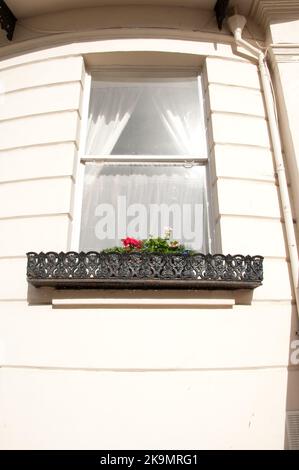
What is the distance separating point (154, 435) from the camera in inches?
83.6

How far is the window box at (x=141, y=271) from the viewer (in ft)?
7.54

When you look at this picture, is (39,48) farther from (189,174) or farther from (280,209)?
(280,209)

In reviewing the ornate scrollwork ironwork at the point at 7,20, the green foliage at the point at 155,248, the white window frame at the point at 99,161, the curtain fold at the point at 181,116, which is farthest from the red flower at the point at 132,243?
the ornate scrollwork ironwork at the point at 7,20

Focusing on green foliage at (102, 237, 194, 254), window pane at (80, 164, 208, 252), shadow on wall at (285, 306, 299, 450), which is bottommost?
shadow on wall at (285, 306, 299, 450)

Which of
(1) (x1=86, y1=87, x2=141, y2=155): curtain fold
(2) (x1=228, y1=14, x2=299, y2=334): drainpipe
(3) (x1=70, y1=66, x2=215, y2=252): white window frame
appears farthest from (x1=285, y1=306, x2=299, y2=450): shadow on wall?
(1) (x1=86, y1=87, x2=141, y2=155): curtain fold

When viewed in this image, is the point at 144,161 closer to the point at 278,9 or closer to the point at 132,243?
the point at 132,243

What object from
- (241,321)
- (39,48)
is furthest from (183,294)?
(39,48)

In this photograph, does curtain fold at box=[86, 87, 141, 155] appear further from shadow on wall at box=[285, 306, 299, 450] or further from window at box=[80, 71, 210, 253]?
shadow on wall at box=[285, 306, 299, 450]

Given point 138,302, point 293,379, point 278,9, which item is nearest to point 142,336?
point 138,302

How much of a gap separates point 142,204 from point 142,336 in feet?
4.22

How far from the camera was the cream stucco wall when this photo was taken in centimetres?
215

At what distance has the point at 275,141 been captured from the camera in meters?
2.89
